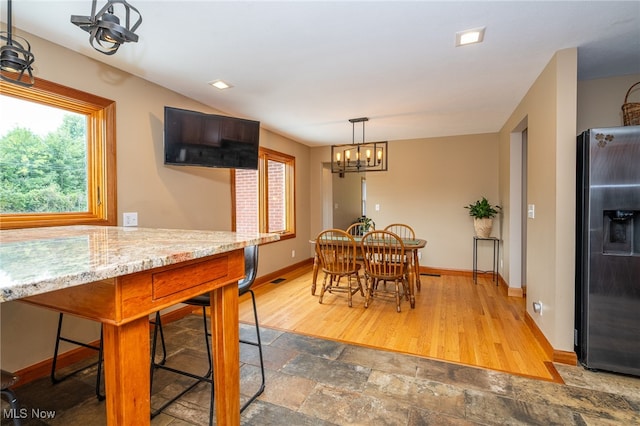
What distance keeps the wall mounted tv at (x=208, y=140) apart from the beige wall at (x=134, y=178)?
210mm

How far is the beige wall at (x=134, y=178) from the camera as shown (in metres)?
2.00

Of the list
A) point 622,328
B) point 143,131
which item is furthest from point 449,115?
point 143,131

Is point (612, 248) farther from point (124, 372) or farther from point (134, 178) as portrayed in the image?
point (134, 178)

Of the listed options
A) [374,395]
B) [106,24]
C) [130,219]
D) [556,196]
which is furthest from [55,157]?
[556,196]

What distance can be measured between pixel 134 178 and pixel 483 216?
451cm

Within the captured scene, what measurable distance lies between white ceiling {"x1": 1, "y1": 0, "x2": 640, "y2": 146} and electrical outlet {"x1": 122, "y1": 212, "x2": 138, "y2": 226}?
123 centimetres

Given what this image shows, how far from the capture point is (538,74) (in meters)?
2.58

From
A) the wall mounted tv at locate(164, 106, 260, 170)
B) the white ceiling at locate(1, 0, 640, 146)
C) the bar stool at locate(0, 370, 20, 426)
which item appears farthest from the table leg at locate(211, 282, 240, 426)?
the wall mounted tv at locate(164, 106, 260, 170)

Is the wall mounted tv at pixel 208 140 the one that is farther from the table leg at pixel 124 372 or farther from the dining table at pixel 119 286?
the table leg at pixel 124 372

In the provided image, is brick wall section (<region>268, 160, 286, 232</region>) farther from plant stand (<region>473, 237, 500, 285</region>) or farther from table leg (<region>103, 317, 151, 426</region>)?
table leg (<region>103, 317, 151, 426</region>)

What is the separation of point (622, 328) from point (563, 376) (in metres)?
0.51

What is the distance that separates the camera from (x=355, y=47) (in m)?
2.15

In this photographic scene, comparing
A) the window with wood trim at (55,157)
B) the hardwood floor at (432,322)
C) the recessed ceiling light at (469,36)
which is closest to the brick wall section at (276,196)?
the hardwood floor at (432,322)

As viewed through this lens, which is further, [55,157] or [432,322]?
[432,322]
